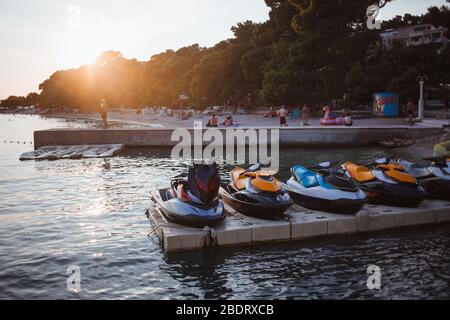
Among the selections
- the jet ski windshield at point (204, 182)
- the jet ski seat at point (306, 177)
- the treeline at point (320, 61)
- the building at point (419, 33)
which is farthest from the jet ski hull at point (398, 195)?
the building at point (419, 33)

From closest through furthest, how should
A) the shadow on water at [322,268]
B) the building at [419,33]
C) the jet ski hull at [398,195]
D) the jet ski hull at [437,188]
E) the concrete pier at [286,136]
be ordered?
1. the shadow on water at [322,268]
2. the jet ski hull at [398,195]
3. the jet ski hull at [437,188]
4. the concrete pier at [286,136]
5. the building at [419,33]

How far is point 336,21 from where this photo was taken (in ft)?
136

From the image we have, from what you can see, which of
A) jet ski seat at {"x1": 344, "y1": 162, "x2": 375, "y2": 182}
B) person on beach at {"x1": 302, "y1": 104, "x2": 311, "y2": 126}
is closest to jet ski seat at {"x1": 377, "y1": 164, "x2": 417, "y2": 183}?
jet ski seat at {"x1": 344, "y1": 162, "x2": 375, "y2": 182}

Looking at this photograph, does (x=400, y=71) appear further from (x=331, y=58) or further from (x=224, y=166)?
(x=224, y=166)

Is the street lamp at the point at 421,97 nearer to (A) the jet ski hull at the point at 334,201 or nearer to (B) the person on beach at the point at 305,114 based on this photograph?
(B) the person on beach at the point at 305,114

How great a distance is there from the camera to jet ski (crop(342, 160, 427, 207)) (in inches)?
451

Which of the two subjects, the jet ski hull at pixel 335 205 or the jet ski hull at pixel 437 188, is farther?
the jet ski hull at pixel 437 188

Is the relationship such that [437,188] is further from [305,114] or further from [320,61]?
[320,61]

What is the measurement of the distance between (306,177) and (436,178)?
12.0 ft

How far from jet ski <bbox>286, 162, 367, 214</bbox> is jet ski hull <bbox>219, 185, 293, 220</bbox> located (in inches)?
38.4

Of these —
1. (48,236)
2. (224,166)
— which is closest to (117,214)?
(48,236)

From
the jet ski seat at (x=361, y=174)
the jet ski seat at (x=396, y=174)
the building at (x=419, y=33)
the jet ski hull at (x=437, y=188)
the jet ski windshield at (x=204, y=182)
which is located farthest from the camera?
the building at (x=419, y=33)

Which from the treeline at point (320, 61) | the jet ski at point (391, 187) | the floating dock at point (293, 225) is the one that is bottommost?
the floating dock at point (293, 225)

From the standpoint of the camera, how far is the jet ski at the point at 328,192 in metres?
10.8
